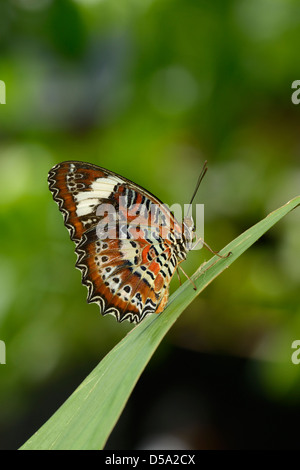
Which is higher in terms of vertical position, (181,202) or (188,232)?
(181,202)

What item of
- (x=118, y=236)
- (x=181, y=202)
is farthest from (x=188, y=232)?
(x=181, y=202)

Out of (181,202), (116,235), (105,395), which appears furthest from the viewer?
(181,202)

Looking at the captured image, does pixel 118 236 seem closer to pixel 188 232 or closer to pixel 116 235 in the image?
pixel 116 235

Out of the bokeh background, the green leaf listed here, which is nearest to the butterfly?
the green leaf

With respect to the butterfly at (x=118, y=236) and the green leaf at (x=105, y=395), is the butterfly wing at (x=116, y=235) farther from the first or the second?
the green leaf at (x=105, y=395)

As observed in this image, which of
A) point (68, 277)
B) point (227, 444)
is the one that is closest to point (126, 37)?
point (68, 277)

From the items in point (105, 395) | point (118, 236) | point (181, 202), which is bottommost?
point (105, 395)

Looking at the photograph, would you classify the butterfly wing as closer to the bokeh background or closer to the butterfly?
the butterfly
